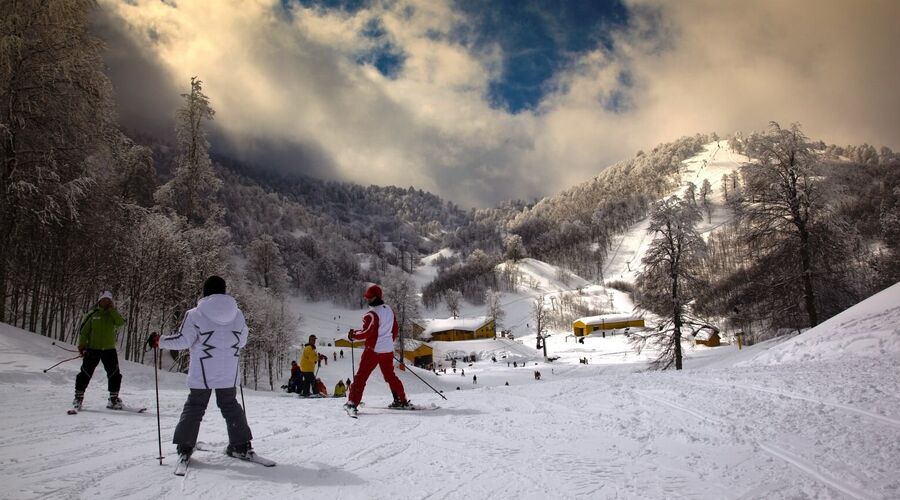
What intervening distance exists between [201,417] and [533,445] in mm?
3653

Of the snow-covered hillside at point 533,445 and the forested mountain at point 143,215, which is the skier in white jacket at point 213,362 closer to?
the snow-covered hillside at point 533,445

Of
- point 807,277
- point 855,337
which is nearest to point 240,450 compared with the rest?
point 855,337

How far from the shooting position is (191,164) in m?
24.1

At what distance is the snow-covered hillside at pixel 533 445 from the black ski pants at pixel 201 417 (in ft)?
0.91

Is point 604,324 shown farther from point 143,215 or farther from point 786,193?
point 143,215

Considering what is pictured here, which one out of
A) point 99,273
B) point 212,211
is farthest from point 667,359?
point 99,273

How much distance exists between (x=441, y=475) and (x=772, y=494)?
2.63m

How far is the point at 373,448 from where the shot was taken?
507 cm

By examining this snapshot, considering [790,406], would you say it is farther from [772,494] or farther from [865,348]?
[865,348]

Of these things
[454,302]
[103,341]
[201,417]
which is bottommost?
[201,417]

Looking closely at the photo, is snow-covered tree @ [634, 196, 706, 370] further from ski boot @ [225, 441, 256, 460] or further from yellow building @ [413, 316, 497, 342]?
yellow building @ [413, 316, 497, 342]

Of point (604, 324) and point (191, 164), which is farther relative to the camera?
point (604, 324)

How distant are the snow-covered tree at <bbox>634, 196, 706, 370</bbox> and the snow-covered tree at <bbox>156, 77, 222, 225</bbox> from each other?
24.2 meters

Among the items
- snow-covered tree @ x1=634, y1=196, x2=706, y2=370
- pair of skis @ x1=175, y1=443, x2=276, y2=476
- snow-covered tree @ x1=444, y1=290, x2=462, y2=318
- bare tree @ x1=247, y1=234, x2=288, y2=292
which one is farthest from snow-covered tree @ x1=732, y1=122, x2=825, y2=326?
snow-covered tree @ x1=444, y1=290, x2=462, y2=318
